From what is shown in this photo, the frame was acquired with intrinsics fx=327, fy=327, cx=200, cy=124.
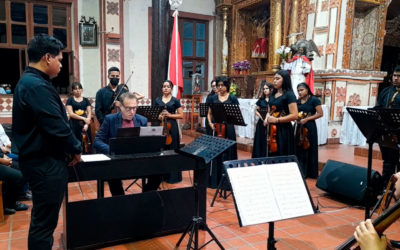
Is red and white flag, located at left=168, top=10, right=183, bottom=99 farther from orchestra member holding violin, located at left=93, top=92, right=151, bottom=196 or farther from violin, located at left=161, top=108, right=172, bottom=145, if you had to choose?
orchestra member holding violin, located at left=93, top=92, right=151, bottom=196

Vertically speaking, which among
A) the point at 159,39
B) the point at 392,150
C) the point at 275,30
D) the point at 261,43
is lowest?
the point at 392,150

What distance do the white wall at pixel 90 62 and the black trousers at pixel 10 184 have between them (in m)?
5.14

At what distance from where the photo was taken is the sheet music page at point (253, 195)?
2.02 metres

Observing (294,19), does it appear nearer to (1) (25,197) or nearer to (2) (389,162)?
(2) (389,162)

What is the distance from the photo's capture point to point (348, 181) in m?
4.31

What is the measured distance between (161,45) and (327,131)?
482 centimetres

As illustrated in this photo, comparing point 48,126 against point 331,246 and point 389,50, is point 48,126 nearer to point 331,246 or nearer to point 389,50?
point 331,246

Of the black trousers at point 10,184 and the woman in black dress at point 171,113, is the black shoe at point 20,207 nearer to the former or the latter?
the black trousers at point 10,184

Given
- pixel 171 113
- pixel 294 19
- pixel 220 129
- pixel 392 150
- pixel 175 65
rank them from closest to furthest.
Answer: pixel 392 150 → pixel 220 129 → pixel 171 113 → pixel 175 65 → pixel 294 19

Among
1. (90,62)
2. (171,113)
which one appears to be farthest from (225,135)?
(90,62)

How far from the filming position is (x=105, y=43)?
8.83 meters

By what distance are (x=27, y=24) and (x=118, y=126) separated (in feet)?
20.4

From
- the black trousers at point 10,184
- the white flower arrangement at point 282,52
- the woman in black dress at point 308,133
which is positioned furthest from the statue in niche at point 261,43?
the black trousers at point 10,184

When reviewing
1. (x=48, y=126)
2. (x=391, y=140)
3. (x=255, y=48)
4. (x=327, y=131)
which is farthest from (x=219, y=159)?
(x=255, y=48)
